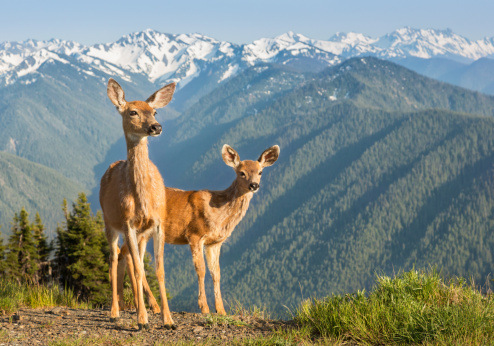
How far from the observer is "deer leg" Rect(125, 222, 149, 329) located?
9.86 m

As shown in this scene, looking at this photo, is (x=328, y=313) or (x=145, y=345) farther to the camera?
(x=328, y=313)

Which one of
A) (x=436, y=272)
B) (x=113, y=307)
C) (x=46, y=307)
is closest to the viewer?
(x=436, y=272)

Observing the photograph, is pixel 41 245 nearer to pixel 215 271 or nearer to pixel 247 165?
pixel 215 271

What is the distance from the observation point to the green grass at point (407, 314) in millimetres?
8531

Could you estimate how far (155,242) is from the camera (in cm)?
1008

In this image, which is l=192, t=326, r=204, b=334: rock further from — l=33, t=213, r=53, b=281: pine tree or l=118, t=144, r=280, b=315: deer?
l=33, t=213, r=53, b=281: pine tree

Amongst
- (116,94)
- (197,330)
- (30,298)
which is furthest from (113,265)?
(116,94)

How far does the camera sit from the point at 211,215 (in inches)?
462

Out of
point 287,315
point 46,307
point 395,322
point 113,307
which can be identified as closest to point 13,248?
point 46,307

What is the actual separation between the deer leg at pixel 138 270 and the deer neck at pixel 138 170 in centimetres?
59

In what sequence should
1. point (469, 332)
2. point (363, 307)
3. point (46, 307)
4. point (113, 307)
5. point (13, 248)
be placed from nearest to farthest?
point (469, 332) → point (363, 307) → point (113, 307) → point (46, 307) → point (13, 248)

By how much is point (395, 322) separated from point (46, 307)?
9096mm

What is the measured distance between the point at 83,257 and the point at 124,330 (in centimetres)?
3066

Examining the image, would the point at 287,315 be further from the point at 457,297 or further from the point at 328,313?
the point at 457,297
